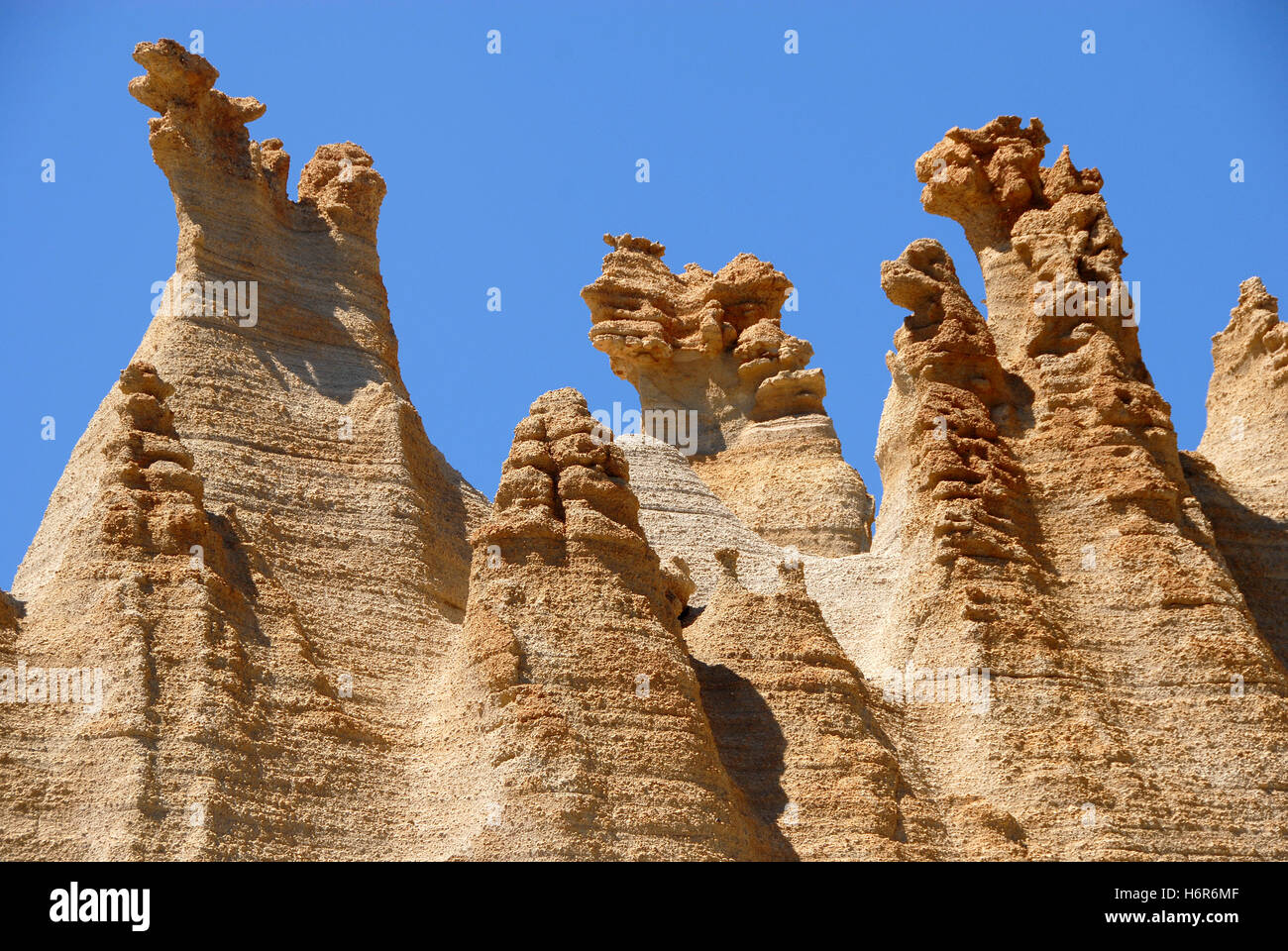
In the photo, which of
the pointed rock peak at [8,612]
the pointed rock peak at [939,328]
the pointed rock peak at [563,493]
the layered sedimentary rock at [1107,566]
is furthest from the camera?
the pointed rock peak at [939,328]

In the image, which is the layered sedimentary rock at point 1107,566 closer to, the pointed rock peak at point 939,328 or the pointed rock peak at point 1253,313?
the pointed rock peak at point 939,328

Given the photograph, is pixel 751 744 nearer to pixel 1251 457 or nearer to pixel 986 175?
pixel 1251 457

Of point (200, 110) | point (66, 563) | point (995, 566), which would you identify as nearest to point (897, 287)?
point (995, 566)

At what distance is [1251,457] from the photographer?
50.1 metres

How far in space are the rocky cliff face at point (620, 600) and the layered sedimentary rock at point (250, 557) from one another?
0.24 ft

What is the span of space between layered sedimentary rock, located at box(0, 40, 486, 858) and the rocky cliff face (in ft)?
0.24

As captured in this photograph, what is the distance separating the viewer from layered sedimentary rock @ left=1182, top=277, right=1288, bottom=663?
45.6m

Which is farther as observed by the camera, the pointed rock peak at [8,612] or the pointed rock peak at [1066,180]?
the pointed rock peak at [1066,180]

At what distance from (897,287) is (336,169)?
1338 centimetres

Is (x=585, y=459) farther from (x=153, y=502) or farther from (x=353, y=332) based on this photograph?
(x=353, y=332)

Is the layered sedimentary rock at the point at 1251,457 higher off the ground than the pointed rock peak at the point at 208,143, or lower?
lower

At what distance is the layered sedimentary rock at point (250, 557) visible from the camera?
3453 cm

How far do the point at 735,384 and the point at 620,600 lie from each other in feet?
87.4

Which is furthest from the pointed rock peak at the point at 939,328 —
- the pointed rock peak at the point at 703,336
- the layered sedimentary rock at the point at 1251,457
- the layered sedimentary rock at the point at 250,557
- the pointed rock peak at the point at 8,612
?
the pointed rock peak at the point at 8,612
